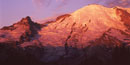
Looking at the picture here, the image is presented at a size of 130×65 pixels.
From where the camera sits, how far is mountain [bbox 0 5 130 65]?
2242 centimetres

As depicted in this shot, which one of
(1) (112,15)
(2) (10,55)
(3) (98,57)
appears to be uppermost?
(1) (112,15)

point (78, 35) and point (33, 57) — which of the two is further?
point (78, 35)

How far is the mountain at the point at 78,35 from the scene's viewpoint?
73.6ft

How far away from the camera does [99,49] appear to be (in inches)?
918

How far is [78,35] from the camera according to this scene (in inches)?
1049

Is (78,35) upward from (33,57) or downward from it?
upward

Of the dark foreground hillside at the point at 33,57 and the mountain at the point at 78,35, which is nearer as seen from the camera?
the dark foreground hillside at the point at 33,57

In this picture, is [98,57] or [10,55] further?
[98,57]

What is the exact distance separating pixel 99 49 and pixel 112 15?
34.5ft

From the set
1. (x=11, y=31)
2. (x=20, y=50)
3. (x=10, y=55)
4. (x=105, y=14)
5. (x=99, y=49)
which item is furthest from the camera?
(x=105, y=14)

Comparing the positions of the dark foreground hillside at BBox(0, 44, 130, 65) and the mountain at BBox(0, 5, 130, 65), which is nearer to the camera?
the dark foreground hillside at BBox(0, 44, 130, 65)

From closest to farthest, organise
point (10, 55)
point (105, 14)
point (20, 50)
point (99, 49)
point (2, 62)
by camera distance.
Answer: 1. point (2, 62)
2. point (10, 55)
3. point (20, 50)
4. point (99, 49)
5. point (105, 14)

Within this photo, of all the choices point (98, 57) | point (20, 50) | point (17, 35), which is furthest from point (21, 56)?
point (98, 57)

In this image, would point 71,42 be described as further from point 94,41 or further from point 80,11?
point 80,11
